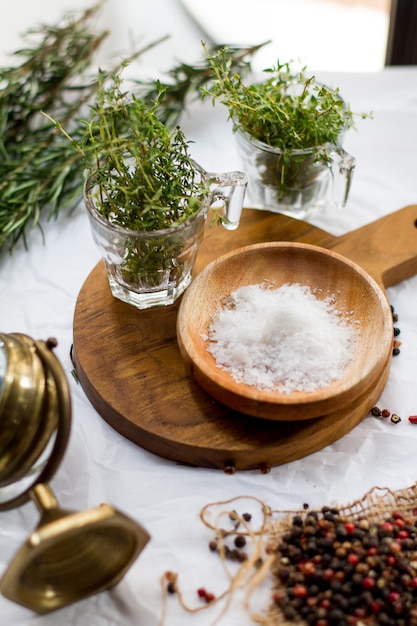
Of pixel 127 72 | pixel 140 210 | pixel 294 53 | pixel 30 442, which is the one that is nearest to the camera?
pixel 30 442

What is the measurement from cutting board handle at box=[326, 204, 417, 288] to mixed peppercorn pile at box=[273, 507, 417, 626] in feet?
1.71

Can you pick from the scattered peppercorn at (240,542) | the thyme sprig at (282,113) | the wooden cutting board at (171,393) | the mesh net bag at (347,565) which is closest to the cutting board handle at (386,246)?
the wooden cutting board at (171,393)

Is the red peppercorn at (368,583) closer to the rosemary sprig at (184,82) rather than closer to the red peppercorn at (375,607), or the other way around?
the red peppercorn at (375,607)

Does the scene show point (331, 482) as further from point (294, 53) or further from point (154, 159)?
point (294, 53)

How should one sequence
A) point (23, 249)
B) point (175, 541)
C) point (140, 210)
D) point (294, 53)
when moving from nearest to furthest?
1. point (175, 541)
2. point (140, 210)
3. point (23, 249)
4. point (294, 53)

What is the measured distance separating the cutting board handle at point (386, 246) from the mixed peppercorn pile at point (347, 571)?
0.52 m

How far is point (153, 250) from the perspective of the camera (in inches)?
49.9

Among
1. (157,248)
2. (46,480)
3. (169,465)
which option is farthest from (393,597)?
(157,248)

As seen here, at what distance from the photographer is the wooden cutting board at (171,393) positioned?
3.88ft

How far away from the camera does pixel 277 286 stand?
140 centimetres

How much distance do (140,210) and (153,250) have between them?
0.08m

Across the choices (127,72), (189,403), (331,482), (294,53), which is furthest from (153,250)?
(294,53)

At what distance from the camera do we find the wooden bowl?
1.15 meters

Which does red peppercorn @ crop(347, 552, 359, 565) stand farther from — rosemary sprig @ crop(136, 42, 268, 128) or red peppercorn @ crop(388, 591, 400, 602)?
rosemary sprig @ crop(136, 42, 268, 128)
